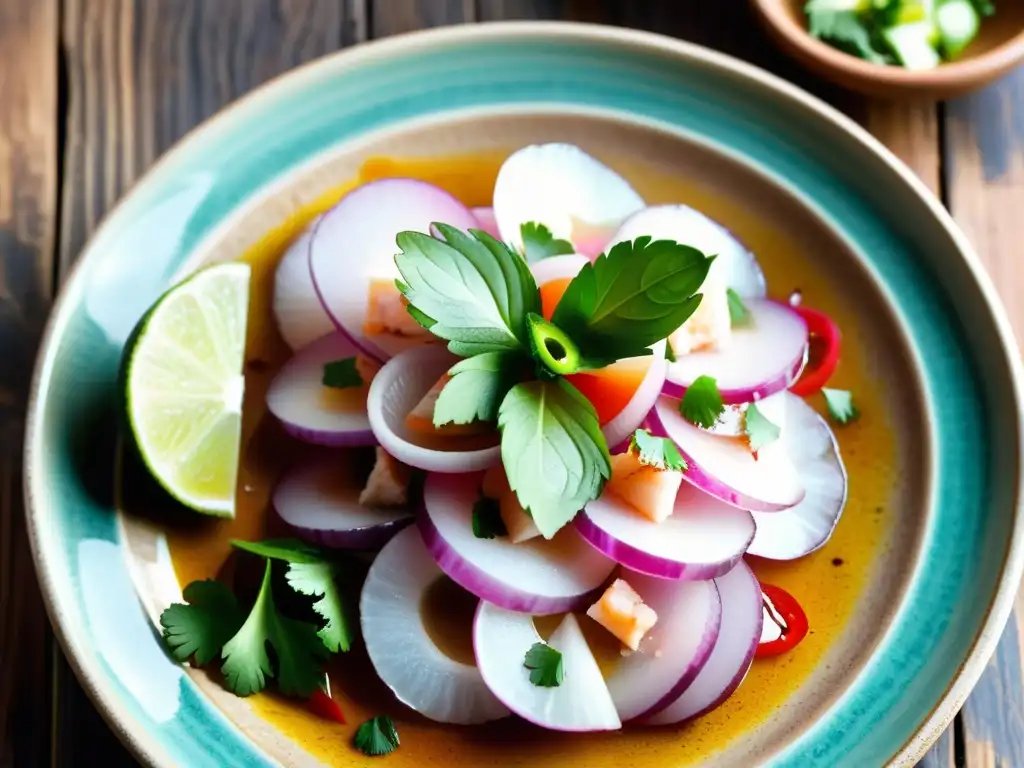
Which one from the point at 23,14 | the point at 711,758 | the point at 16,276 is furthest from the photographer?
the point at 23,14

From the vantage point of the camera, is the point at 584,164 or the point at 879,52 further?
the point at 879,52

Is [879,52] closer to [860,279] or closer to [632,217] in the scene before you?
[860,279]

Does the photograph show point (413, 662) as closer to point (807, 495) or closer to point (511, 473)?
point (511, 473)

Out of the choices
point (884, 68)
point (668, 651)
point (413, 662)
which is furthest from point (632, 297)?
point (884, 68)

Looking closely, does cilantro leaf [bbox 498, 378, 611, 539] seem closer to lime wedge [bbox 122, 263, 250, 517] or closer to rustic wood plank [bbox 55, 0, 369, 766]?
lime wedge [bbox 122, 263, 250, 517]

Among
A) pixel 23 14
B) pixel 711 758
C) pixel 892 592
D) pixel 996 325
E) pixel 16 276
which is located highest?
pixel 23 14

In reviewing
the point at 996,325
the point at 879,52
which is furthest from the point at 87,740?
the point at 879,52

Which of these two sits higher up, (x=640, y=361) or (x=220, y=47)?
(x=220, y=47)

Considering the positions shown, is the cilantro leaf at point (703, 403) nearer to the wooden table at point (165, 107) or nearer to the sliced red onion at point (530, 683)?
the sliced red onion at point (530, 683)
